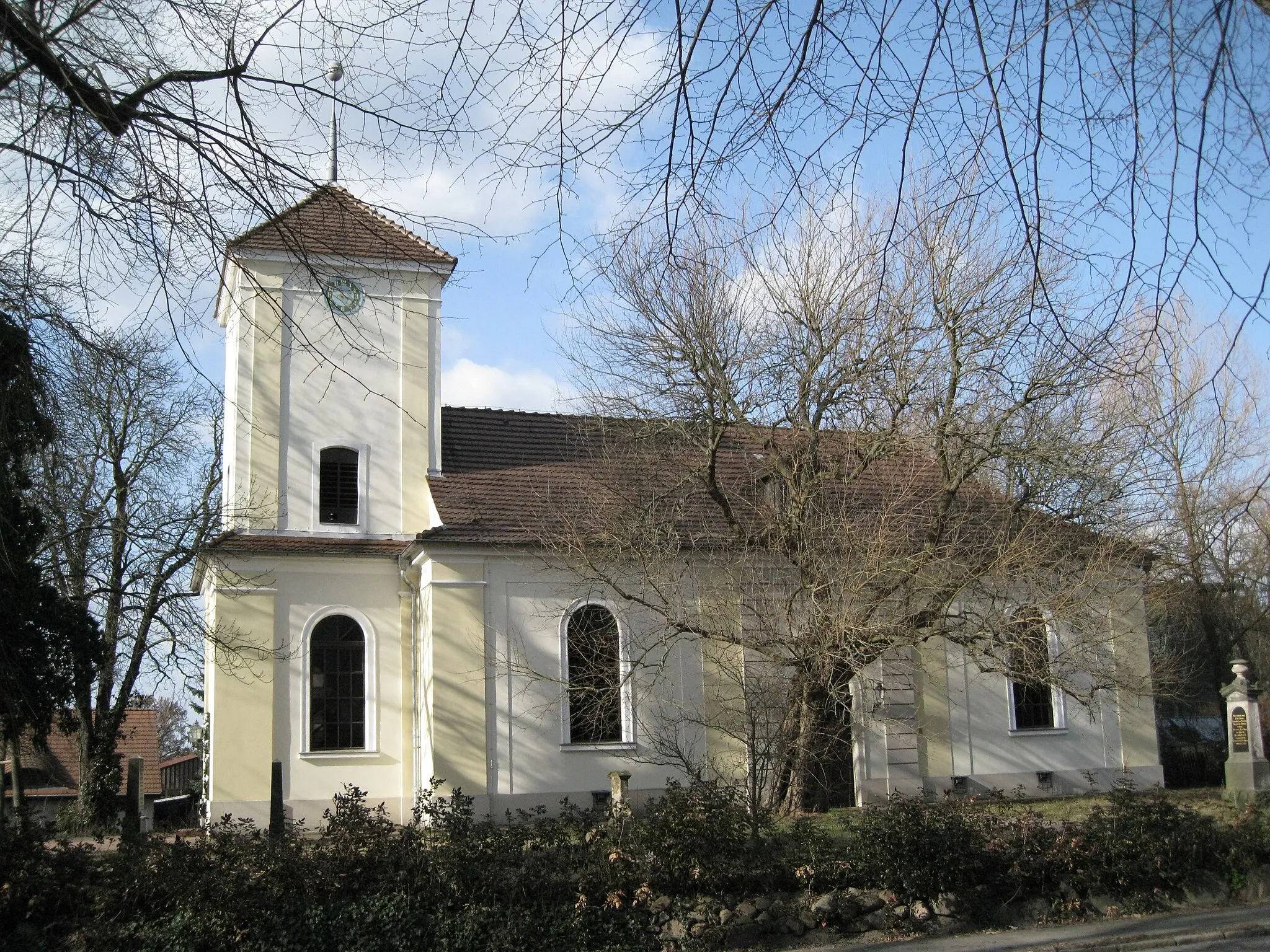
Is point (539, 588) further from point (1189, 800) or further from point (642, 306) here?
point (1189, 800)

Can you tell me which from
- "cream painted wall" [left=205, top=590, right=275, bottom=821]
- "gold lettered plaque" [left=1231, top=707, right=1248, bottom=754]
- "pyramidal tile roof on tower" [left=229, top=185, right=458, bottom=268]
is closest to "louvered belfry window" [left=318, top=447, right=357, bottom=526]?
"cream painted wall" [left=205, top=590, right=275, bottom=821]

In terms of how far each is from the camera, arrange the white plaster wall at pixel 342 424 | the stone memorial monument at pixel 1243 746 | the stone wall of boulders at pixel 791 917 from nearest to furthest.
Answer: the stone wall of boulders at pixel 791 917
the stone memorial monument at pixel 1243 746
the white plaster wall at pixel 342 424

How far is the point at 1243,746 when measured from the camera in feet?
70.7

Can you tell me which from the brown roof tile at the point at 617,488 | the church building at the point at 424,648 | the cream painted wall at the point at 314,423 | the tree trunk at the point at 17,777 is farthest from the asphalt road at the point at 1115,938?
the cream painted wall at the point at 314,423

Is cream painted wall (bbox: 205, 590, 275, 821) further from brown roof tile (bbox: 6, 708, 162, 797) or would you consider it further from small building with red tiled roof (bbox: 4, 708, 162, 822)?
brown roof tile (bbox: 6, 708, 162, 797)

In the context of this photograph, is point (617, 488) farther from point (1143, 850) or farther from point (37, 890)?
point (37, 890)

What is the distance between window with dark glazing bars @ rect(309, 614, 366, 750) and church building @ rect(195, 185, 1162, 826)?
36 mm

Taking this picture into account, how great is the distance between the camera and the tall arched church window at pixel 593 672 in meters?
19.9

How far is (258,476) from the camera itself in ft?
70.3

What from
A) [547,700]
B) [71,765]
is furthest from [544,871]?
[71,765]

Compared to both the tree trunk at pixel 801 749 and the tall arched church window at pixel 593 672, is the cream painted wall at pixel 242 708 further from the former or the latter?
the tree trunk at pixel 801 749

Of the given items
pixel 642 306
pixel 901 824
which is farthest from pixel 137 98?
pixel 642 306

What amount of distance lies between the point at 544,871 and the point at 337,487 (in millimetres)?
12470

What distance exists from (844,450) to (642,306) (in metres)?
3.58
